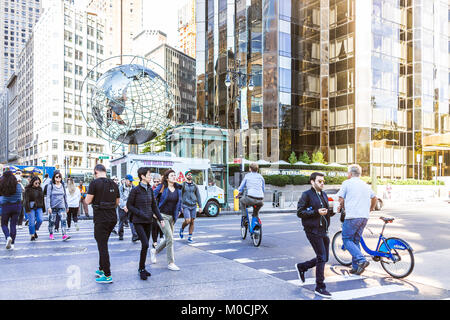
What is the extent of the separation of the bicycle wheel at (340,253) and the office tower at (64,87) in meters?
77.0

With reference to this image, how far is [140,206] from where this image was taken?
640cm

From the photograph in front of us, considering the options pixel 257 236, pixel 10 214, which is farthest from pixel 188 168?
pixel 10 214

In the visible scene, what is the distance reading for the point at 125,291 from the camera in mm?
5402

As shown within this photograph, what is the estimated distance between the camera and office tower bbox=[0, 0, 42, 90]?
490 ft

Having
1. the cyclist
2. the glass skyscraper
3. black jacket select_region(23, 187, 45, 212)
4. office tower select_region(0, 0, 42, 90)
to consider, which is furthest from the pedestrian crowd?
office tower select_region(0, 0, 42, 90)

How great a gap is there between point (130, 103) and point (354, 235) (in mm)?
13626

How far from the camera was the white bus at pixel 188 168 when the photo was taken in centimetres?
1694

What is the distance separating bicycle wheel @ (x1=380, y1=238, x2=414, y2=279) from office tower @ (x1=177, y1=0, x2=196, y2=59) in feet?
489

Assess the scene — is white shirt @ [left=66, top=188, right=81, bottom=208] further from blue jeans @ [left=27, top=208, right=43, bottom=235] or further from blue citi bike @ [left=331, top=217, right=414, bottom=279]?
blue citi bike @ [left=331, top=217, right=414, bottom=279]

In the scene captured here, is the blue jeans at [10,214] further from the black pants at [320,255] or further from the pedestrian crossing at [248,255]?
the black pants at [320,255]

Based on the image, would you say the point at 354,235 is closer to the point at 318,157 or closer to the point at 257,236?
the point at 257,236

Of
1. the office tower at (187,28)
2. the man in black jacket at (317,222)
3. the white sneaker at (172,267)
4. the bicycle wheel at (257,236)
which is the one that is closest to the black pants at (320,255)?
the man in black jacket at (317,222)

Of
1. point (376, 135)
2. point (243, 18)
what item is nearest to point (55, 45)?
point (243, 18)
